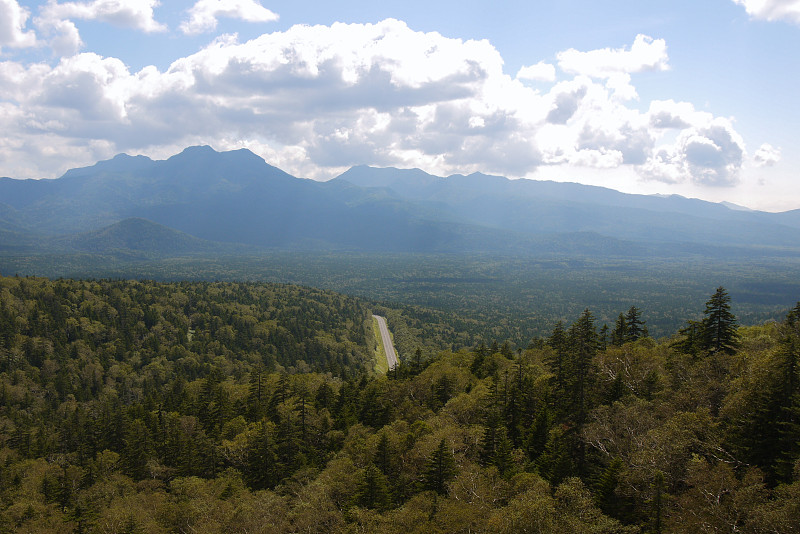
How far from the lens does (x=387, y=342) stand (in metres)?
163

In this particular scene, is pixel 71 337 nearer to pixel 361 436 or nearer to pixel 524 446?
pixel 361 436

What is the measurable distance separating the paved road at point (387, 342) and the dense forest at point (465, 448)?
64.6 m

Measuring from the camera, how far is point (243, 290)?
635ft

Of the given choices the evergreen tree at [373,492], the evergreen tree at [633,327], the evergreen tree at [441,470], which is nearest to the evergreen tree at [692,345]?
the evergreen tree at [633,327]

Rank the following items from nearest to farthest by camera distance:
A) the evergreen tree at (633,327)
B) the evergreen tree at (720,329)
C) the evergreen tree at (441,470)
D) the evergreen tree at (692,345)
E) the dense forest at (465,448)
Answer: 1. the dense forest at (465,448)
2. the evergreen tree at (441,470)
3. the evergreen tree at (720,329)
4. the evergreen tree at (692,345)
5. the evergreen tree at (633,327)

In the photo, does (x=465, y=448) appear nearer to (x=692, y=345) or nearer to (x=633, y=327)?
(x=692, y=345)

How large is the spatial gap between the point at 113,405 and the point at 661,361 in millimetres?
108555

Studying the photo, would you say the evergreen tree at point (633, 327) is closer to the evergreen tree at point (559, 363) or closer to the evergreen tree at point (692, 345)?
the evergreen tree at point (559, 363)

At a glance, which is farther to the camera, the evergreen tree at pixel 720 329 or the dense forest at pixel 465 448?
the evergreen tree at pixel 720 329

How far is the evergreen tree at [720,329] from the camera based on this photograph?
138 feet

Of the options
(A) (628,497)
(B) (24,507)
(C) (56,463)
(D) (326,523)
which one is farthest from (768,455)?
(C) (56,463)

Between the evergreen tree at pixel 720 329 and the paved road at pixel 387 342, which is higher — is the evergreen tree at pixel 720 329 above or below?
above

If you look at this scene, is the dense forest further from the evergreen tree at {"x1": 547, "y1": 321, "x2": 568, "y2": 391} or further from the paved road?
the paved road

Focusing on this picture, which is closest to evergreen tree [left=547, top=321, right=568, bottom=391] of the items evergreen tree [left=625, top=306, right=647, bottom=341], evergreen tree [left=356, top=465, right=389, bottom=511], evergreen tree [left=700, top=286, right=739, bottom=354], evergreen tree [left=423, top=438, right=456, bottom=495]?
evergreen tree [left=625, top=306, right=647, bottom=341]
